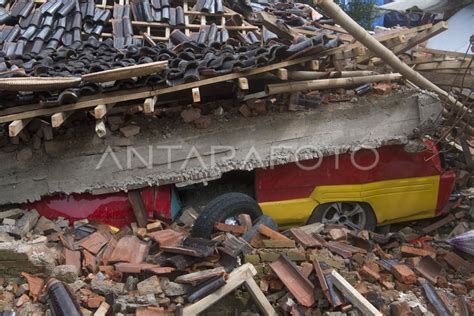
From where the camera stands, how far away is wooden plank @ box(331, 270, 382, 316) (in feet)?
15.3

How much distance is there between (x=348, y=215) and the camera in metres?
7.05

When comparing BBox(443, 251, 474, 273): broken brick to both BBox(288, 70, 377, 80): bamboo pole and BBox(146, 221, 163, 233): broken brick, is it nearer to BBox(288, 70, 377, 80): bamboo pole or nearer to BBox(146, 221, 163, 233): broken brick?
Answer: BBox(288, 70, 377, 80): bamboo pole

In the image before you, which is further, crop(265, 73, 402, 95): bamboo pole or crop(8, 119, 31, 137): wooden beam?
crop(265, 73, 402, 95): bamboo pole

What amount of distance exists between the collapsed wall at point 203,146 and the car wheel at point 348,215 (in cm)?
79

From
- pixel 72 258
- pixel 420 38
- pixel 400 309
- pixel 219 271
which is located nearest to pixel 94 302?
pixel 72 258

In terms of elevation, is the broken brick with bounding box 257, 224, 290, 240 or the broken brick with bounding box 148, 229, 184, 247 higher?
the broken brick with bounding box 257, 224, 290, 240

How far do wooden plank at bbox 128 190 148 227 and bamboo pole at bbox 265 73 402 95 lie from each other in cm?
213

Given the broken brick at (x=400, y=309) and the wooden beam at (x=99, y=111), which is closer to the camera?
the broken brick at (x=400, y=309)

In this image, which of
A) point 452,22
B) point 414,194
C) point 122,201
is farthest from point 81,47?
point 452,22

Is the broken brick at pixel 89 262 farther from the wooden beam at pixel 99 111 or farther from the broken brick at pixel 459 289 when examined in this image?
the broken brick at pixel 459 289

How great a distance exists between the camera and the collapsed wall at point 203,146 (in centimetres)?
630

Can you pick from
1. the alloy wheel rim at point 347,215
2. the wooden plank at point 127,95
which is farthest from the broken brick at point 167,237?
the alloy wheel rim at point 347,215

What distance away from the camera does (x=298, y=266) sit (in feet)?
17.0

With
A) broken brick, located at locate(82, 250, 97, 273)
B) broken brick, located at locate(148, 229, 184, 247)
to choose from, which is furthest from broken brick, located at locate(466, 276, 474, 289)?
broken brick, located at locate(82, 250, 97, 273)
